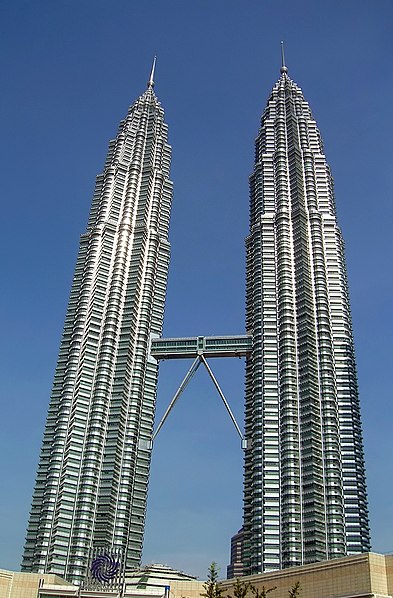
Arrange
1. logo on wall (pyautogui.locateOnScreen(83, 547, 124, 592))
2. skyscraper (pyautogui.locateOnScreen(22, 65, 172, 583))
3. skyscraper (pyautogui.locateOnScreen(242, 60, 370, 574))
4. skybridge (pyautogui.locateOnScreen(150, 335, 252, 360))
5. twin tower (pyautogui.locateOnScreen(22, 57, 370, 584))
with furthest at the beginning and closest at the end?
skybridge (pyautogui.locateOnScreen(150, 335, 252, 360)) → skyscraper (pyautogui.locateOnScreen(22, 65, 172, 583)) → twin tower (pyautogui.locateOnScreen(22, 57, 370, 584)) → skyscraper (pyautogui.locateOnScreen(242, 60, 370, 574)) → logo on wall (pyautogui.locateOnScreen(83, 547, 124, 592))

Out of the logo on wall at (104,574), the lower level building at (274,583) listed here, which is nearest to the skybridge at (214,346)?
the lower level building at (274,583)

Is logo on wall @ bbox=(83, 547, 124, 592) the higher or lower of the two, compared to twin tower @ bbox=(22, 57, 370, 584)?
lower

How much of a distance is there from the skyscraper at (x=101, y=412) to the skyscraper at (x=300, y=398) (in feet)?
89.6

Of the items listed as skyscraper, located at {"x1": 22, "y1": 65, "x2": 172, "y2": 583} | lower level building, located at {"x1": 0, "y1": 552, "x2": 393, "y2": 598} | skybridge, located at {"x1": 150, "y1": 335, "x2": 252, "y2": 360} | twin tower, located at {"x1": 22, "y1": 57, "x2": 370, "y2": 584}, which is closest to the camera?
lower level building, located at {"x1": 0, "y1": 552, "x2": 393, "y2": 598}

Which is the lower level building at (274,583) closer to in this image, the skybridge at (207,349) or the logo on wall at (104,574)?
the logo on wall at (104,574)

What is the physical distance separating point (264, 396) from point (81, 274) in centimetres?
6545

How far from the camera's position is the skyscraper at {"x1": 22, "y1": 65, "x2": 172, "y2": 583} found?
151625mm

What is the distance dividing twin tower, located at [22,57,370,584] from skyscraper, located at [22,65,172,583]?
0.29 m

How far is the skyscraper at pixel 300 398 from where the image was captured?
146 meters

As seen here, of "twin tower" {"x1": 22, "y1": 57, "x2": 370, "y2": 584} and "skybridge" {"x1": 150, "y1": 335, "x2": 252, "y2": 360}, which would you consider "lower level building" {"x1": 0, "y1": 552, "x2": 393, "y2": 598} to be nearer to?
"twin tower" {"x1": 22, "y1": 57, "x2": 370, "y2": 584}

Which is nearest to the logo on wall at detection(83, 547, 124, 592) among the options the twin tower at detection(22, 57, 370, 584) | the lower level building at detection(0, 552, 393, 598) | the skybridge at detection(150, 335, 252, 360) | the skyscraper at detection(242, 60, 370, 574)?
the lower level building at detection(0, 552, 393, 598)

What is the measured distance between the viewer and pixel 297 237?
7392 inches

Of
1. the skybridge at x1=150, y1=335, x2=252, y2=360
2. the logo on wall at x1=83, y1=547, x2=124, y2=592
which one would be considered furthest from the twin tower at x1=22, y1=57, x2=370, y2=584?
the logo on wall at x1=83, y1=547, x2=124, y2=592

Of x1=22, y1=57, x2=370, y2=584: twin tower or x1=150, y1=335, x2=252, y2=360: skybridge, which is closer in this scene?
x1=22, y1=57, x2=370, y2=584: twin tower
